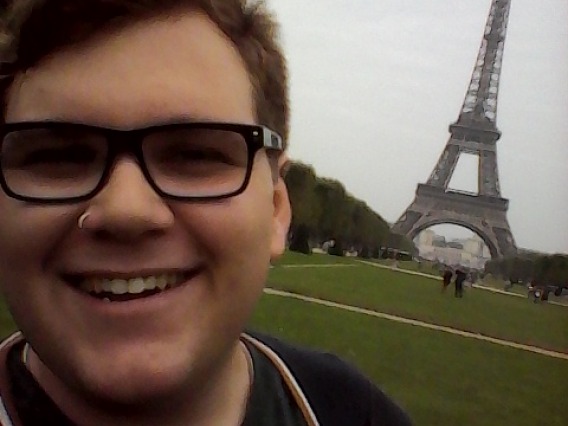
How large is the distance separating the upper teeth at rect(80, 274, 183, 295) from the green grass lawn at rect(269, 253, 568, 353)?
1.18 feet

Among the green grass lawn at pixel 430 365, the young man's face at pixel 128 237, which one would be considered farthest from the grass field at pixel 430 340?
the young man's face at pixel 128 237

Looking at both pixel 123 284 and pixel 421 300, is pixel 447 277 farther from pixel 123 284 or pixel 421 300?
pixel 123 284

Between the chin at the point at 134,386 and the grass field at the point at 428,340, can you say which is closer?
the chin at the point at 134,386

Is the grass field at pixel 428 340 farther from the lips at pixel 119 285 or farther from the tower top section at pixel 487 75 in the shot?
the lips at pixel 119 285

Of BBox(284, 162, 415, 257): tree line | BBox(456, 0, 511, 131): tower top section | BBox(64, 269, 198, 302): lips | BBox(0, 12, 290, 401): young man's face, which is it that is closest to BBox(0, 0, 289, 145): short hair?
BBox(0, 12, 290, 401): young man's face

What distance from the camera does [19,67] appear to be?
18.0 inches

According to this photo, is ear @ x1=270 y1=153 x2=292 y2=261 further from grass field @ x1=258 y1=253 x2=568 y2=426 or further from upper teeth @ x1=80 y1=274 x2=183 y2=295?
grass field @ x1=258 y1=253 x2=568 y2=426

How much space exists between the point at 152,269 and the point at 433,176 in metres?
0.49

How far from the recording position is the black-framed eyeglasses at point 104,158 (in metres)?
0.44

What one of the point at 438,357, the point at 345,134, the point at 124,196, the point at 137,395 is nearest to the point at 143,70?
the point at 124,196

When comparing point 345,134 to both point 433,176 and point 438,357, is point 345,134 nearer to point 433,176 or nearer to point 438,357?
point 433,176

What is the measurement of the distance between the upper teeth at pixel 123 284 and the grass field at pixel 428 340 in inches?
13.9

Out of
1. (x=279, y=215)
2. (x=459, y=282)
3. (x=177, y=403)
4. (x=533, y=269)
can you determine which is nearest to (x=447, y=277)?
(x=459, y=282)

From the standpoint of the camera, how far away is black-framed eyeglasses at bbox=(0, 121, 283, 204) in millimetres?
438
